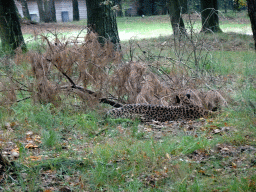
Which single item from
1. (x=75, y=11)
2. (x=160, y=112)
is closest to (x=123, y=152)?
(x=160, y=112)

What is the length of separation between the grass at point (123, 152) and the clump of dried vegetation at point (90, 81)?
0.29m

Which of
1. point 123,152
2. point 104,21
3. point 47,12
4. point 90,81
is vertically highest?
point 47,12

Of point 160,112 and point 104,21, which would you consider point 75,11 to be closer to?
point 104,21

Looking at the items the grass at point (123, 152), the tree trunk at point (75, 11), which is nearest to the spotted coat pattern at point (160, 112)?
the grass at point (123, 152)

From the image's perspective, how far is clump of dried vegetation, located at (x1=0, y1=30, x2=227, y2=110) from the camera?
18.3ft

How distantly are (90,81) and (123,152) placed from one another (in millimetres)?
2065

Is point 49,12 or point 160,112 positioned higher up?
point 49,12

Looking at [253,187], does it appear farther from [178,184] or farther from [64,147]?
[64,147]

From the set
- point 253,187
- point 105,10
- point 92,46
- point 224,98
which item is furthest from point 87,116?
point 105,10

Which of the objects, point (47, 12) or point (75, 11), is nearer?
point (47, 12)

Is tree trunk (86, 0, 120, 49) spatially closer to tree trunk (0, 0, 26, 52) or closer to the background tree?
tree trunk (0, 0, 26, 52)

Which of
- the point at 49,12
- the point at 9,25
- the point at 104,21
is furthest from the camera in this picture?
the point at 49,12

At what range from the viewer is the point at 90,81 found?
→ 5.82 metres

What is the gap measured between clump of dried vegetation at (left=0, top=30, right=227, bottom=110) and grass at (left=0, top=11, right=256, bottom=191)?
0.95 feet
